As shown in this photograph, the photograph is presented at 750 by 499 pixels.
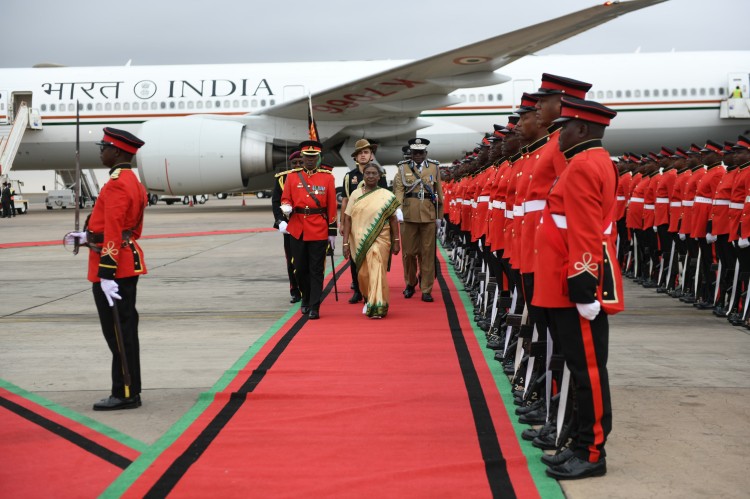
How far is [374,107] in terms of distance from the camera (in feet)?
69.9

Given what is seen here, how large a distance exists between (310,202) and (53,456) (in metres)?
4.45

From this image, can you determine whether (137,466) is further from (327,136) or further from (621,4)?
(327,136)

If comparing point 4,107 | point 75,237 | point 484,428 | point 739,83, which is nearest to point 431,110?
point 739,83

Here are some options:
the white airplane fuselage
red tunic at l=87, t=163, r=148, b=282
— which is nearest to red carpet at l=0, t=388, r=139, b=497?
red tunic at l=87, t=163, r=148, b=282

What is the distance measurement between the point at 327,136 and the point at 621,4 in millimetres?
9713

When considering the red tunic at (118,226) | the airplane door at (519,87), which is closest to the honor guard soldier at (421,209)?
the red tunic at (118,226)

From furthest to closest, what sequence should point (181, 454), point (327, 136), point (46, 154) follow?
1. point (46, 154)
2. point (327, 136)
3. point (181, 454)

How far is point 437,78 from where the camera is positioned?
19.8 m

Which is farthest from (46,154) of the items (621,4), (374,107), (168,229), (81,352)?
(81,352)

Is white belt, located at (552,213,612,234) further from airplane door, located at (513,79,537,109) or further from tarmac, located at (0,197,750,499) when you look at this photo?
airplane door, located at (513,79,537,109)

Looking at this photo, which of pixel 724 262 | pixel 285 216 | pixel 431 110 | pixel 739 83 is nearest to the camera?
pixel 724 262

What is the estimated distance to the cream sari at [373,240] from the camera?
26.4 feet

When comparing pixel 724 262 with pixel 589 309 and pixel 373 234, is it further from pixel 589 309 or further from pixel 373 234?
pixel 589 309

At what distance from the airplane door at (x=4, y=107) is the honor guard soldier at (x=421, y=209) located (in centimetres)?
1869
